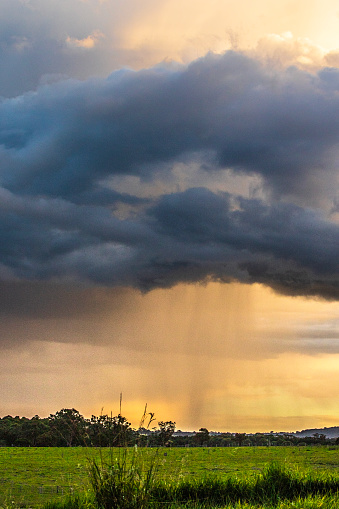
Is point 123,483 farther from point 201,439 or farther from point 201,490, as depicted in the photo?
point 201,439

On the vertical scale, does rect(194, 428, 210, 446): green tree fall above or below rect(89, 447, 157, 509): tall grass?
below

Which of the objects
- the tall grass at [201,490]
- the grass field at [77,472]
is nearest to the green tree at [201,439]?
the grass field at [77,472]

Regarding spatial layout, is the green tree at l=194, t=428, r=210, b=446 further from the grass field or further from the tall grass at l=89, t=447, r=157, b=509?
the tall grass at l=89, t=447, r=157, b=509

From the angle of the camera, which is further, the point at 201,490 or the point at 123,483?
the point at 201,490

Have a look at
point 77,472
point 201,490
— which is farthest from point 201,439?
point 201,490

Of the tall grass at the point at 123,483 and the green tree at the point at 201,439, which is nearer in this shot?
the tall grass at the point at 123,483

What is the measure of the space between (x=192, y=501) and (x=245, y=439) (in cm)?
10090

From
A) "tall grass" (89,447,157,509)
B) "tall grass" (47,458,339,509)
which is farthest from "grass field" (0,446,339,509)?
"tall grass" (89,447,157,509)

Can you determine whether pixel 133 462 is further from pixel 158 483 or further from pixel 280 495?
pixel 280 495

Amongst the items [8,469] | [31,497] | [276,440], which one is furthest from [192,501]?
[276,440]

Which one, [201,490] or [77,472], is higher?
[201,490]

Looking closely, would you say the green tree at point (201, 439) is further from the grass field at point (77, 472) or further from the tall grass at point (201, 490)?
the tall grass at point (201, 490)

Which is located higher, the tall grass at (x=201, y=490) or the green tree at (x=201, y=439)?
the tall grass at (x=201, y=490)

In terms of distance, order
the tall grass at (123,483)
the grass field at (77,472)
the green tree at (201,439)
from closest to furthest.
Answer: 1. the tall grass at (123,483)
2. the grass field at (77,472)
3. the green tree at (201,439)
